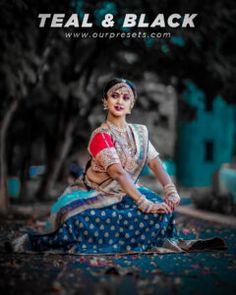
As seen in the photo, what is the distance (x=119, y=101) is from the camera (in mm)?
5539

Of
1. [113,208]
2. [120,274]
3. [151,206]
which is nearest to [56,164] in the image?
[113,208]

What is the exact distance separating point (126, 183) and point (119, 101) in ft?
2.93

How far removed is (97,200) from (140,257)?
737 millimetres

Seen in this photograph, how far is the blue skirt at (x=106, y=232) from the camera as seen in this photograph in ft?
17.2

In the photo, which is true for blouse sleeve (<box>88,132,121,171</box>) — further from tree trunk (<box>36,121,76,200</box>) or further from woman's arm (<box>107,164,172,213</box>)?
tree trunk (<box>36,121,76,200</box>)

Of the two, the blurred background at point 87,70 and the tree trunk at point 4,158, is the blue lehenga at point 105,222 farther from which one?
the tree trunk at point 4,158

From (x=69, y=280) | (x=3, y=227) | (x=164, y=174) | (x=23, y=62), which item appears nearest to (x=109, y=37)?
(x=23, y=62)

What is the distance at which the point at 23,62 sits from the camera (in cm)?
891

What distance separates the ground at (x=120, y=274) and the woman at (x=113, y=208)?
10.6 inches

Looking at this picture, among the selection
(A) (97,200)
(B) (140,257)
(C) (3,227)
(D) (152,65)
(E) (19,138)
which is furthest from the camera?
(E) (19,138)

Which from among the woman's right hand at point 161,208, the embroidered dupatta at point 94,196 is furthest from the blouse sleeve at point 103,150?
the woman's right hand at point 161,208

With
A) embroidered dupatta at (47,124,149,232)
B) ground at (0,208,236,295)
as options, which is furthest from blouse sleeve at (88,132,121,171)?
ground at (0,208,236,295)

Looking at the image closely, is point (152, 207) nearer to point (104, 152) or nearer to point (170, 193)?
point (170, 193)

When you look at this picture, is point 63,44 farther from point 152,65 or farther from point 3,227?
point 3,227
